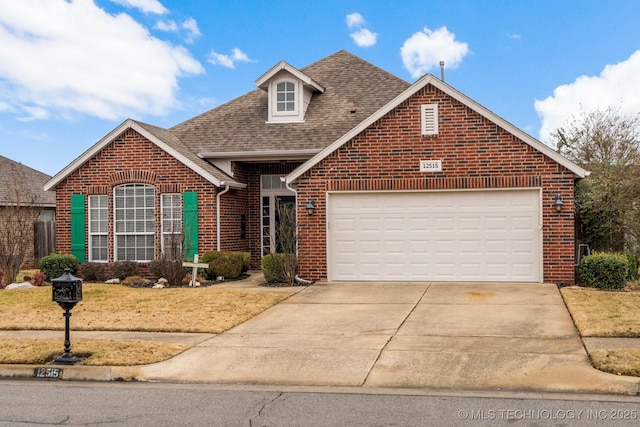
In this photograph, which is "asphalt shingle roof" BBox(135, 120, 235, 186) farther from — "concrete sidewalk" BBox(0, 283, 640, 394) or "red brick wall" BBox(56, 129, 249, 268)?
"concrete sidewalk" BBox(0, 283, 640, 394)

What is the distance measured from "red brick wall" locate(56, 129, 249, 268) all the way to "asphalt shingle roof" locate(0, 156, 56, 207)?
5.62 metres

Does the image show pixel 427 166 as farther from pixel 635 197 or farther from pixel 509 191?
pixel 635 197

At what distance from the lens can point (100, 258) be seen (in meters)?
19.5

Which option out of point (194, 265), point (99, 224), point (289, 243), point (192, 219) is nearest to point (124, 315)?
point (194, 265)

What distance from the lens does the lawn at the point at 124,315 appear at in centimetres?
948

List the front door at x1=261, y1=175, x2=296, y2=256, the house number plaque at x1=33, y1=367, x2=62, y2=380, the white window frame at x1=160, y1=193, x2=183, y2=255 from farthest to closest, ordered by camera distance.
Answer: the front door at x1=261, y1=175, x2=296, y2=256, the white window frame at x1=160, y1=193, x2=183, y2=255, the house number plaque at x1=33, y1=367, x2=62, y2=380

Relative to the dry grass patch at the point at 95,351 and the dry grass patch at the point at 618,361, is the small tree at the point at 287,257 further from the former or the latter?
the dry grass patch at the point at 618,361

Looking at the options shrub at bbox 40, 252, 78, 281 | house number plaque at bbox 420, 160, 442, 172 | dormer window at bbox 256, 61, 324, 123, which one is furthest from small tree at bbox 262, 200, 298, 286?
shrub at bbox 40, 252, 78, 281

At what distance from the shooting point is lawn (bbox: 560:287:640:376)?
27.3ft

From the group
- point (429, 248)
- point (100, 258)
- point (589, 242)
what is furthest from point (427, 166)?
point (100, 258)

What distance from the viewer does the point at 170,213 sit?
749 inches

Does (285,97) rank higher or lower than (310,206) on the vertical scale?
higher

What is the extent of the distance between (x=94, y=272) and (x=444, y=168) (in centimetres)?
971

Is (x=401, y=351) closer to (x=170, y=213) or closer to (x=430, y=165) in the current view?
(x=430, y=165)
